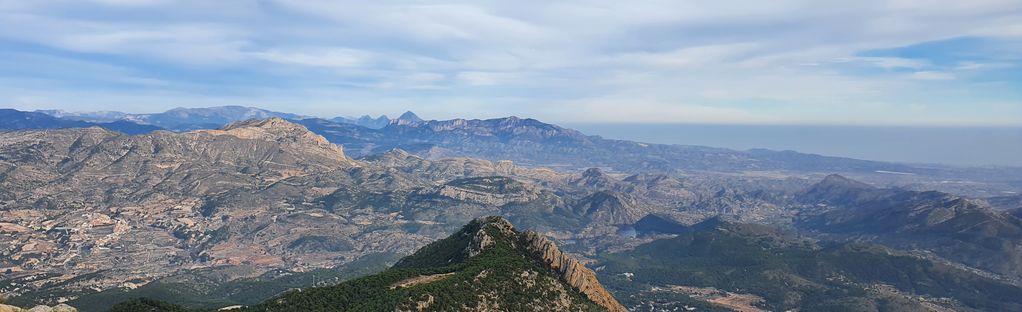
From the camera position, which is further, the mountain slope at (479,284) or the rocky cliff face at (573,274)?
the rocky cliff face at (573,274)

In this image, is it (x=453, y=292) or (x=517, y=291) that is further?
(x=517, y=291)

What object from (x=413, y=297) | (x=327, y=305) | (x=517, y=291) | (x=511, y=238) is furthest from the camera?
(x=511, y=238)

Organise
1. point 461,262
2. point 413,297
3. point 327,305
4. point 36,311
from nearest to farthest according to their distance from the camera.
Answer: point 36,311 → point 413,297 → point 327,305 → point 461,262

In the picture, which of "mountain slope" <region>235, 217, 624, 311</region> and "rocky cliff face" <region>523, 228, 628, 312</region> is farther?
"rocky cliff face" <region>523, 228, 628, 312</region>

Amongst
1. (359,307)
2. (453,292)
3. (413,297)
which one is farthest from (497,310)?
(359,307)

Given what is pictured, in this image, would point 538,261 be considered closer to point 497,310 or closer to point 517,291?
point 517,291
